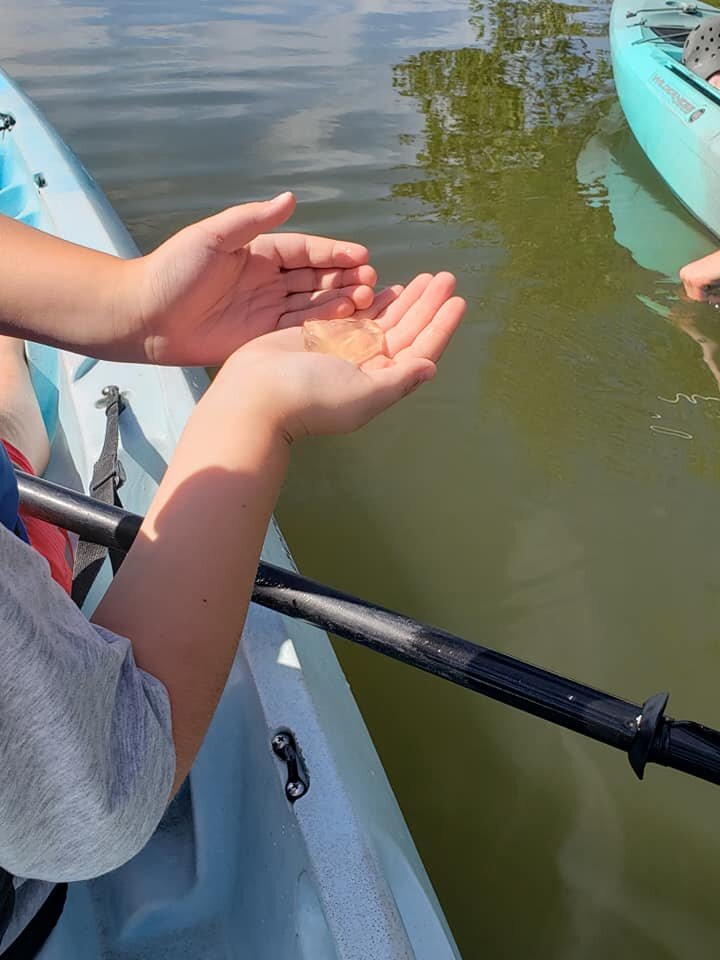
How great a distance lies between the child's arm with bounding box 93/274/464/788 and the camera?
0.86 metres

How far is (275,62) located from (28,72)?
178 centimetres

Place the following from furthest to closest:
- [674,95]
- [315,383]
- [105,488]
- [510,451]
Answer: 1. [674,95]
2. [510,451]
3. [105,488]
4. [315,383]

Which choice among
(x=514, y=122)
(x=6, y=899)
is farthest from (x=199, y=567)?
(x=514, y=122)

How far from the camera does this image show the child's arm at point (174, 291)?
4.08ft

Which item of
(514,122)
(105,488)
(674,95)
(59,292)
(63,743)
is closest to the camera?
(63,743)

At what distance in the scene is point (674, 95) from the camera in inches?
170

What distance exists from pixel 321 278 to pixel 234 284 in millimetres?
151

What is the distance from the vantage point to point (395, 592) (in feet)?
→ 7.77

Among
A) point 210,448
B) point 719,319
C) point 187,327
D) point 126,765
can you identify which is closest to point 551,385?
point 719,319

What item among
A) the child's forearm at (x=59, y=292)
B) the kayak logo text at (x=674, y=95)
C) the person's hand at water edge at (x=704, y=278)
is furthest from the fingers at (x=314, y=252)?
the kayak logo text at (x=674, y=95)

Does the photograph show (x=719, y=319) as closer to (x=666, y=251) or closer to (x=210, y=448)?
(x=666, y=251)

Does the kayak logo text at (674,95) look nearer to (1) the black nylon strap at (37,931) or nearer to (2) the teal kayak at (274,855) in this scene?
(2) the teal kayak at (274,855)

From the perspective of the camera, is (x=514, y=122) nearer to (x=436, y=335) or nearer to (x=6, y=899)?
(x=436, y=335)

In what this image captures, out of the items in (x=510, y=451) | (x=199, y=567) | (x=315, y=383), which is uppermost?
(x=315, y=383)
